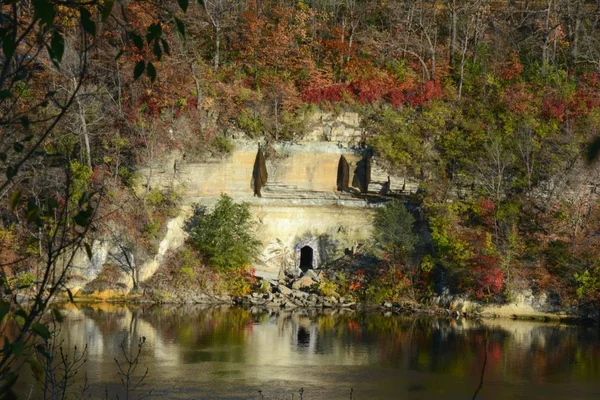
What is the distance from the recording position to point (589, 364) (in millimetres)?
25938

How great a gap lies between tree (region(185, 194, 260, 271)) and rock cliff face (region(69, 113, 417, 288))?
6.76 feet

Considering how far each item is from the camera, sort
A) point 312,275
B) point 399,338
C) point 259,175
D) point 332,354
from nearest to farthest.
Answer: point 332,354
point 399,338
point 312,275
point 259,175

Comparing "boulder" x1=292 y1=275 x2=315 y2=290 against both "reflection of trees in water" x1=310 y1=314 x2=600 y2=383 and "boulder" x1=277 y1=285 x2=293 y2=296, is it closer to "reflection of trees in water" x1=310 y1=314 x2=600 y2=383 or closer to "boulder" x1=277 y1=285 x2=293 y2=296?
"boulder" x1=277 y1=285 x2=293 y2=296

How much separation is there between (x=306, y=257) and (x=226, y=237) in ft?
20.6

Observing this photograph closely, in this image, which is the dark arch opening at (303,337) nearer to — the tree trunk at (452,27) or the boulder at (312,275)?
the boulder at (312,275)

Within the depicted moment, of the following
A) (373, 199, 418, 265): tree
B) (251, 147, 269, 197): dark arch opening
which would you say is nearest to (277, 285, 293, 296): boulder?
(373, 199, 418, 265): tree

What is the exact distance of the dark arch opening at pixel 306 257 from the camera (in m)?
41.6

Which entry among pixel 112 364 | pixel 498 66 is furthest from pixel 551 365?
pixel 498 66

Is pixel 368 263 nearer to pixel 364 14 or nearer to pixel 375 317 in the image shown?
pixel 375 317

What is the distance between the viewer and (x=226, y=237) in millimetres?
36906

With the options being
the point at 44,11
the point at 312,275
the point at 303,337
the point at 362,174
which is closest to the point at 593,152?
the point at 44,11

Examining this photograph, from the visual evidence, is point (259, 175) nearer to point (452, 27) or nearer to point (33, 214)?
point (452, 27)

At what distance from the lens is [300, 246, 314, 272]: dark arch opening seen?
1636 inches

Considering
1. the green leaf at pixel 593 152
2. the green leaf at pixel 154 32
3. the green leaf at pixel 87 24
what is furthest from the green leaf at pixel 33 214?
the green leaf at pixel 593 152
